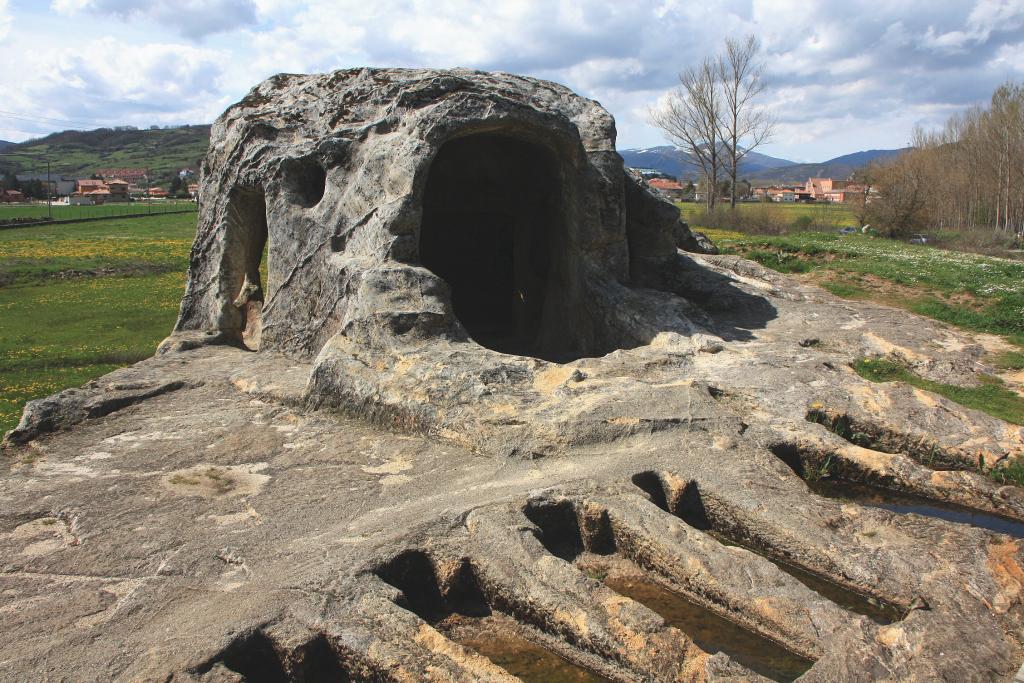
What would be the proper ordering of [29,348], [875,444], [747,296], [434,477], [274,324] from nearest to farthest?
[434,477]
[875,444]
[274,324]
[747,296]
[29,348]

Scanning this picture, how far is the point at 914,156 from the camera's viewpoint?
148 feet

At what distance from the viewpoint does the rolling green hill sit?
151 meters

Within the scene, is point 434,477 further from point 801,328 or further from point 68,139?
point 68,139

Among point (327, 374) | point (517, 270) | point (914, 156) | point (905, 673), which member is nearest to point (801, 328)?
point (517, 270)

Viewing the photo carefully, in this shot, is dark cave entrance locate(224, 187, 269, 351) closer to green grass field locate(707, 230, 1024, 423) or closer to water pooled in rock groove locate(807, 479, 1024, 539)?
water pooled in rock groove locate(807, 479, 1024, 539)

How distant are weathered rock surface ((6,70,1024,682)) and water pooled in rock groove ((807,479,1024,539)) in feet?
0.29

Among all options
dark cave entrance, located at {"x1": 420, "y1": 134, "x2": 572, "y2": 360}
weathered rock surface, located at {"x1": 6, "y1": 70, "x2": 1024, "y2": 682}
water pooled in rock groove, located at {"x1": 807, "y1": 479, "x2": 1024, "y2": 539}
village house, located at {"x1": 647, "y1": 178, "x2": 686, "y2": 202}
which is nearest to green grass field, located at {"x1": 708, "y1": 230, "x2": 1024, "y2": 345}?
weathered rock surface, located at {"x1": 6, "y1": 70, "x2": 1024, "y2": 682}

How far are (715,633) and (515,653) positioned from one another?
1.21 metres

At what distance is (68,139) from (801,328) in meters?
219

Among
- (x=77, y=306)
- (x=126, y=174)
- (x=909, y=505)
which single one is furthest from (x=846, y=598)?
(x=126, y=174)

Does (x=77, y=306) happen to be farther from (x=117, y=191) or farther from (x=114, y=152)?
(x=114, y=152)

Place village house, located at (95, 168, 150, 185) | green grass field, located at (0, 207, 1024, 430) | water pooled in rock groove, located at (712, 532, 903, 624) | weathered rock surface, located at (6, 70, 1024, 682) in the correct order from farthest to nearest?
village house, located at (95, 168, 150, 185)
green grass field, located at (0, 207, 1024, 430)
water pooled in rock groove, located at (712, 532, 903, 624)
weathered rock surface, located at (6, 70, 1024, 682)

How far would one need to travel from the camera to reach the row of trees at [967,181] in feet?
112

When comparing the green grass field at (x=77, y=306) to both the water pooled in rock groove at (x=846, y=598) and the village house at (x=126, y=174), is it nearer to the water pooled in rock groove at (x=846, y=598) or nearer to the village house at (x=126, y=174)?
the water pooled in rock groove at (x=846, y=598)
